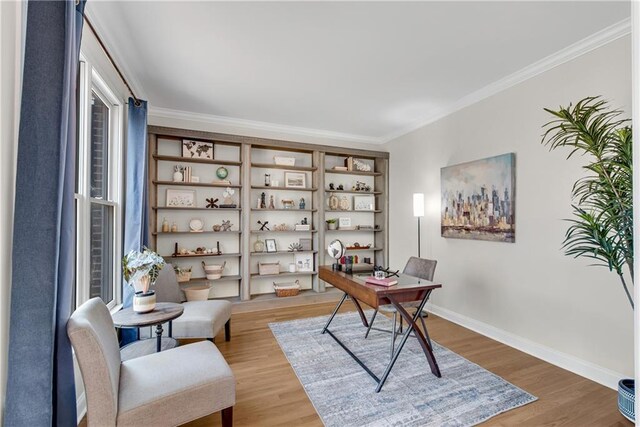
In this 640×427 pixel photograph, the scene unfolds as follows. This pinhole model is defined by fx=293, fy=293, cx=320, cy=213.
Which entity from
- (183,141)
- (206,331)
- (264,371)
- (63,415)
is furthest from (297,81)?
(63,415)

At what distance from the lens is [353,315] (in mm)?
3756

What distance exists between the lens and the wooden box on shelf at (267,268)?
14.6 ft

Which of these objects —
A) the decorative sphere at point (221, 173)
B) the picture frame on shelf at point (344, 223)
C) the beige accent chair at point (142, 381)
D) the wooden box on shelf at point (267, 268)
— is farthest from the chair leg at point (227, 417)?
the picture frame on shelf at point (344, 223)

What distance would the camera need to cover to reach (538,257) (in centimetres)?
272

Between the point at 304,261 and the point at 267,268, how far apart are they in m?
0.62

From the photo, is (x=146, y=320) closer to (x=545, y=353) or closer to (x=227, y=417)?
(x=227, y=417)

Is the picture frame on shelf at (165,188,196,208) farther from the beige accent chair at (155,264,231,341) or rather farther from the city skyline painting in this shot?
the city skyline painting

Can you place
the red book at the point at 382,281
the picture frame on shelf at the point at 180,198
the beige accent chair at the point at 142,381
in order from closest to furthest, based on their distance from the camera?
the beige accent chair at the point at 142,381, the red book at the point at 382,281, the picture frame on shelf at the point at 180,198

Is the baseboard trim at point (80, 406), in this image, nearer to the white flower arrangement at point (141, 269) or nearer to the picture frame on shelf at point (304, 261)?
the white flower arrangement at point (141, 269)

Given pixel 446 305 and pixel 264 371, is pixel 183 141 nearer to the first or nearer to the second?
pixel 264 371

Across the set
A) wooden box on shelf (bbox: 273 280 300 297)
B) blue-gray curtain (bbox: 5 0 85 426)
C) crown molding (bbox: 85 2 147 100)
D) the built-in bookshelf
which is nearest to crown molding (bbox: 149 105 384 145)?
the built-in bookshelf

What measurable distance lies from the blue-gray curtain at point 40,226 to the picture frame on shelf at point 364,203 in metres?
4.26

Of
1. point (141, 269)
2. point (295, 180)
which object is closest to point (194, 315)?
point (141, 269)

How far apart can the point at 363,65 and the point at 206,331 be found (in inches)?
110
